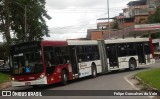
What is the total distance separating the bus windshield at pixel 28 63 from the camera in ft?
72.8

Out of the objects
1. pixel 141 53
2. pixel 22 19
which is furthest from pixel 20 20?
pixel 141 53

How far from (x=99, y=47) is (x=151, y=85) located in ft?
41.0

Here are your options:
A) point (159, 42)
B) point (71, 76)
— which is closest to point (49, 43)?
point (71, 76)

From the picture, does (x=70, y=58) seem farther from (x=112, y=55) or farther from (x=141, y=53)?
(x=141, y=53)

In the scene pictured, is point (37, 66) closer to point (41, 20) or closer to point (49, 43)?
point (49, 43)

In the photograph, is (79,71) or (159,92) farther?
(79,71)

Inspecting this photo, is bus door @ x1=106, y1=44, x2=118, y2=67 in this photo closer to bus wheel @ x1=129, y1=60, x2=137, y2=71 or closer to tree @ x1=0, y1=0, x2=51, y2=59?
bus wheel @ x1=129, y1=60, x2=137, y2=71

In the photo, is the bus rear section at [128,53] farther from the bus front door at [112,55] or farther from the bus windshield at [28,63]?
the bus windshield at [28,63]

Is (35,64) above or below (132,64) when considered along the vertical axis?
above

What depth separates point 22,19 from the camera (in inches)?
2039

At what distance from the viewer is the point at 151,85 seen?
19.5 m

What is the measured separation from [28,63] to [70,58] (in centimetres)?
435

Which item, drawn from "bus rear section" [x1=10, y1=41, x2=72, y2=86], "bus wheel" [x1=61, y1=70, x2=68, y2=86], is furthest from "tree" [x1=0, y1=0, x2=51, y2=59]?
Answer: "bus rear section" [x1=10, y1=41, x2=72, y2=86]

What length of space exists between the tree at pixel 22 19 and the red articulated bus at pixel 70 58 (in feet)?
52.4
